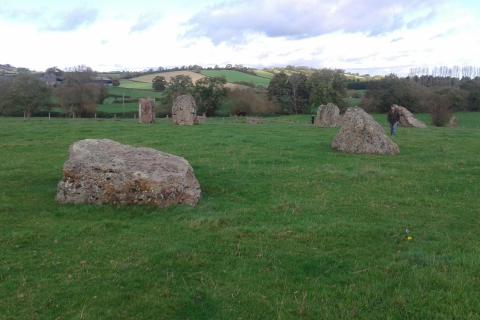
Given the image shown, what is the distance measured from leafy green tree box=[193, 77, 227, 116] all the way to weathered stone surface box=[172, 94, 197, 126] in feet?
117

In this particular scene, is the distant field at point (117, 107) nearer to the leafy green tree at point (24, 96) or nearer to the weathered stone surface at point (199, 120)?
the leafy green tree at point (24, 96)

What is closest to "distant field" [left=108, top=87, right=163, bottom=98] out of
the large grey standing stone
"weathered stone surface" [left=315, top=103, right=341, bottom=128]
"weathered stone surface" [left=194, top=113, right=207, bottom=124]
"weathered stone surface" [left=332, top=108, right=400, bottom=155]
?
"weathered stone surface" [left=194, top=113, right=207, bottom=124]

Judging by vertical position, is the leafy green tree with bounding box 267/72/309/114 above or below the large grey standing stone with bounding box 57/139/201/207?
above

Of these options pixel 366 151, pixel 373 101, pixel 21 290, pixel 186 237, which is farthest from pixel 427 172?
pixel 373 101

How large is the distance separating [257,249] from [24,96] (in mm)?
65693

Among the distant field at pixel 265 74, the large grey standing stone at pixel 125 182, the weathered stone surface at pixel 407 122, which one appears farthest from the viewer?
the distant field at pixel 265 74

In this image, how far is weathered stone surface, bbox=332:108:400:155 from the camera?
20469mm

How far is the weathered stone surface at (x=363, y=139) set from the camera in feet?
67.2

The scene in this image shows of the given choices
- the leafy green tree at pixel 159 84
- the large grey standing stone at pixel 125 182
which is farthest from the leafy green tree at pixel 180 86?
the large grey standing stone at pixel 125 182

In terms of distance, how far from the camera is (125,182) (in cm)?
1168

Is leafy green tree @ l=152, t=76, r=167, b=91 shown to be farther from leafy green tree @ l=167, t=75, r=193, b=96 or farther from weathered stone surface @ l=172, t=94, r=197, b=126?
weathered stone surface @ l=172, t=94, r=197, b=126

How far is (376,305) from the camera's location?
6559mm

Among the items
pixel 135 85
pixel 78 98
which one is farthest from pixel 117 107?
pixel 135 85

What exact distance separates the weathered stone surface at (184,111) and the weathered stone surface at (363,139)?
60.8 feet
